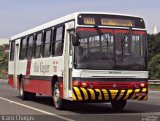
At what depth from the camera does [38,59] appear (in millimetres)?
19219

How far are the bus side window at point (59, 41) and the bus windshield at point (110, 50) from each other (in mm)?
1479

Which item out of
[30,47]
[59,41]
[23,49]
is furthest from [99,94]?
[23,49]

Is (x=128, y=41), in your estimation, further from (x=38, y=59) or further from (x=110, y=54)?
(x=38, y=59)

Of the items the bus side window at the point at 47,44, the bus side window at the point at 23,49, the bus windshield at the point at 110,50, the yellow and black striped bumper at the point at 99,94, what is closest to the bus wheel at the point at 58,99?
the yellow and black striped bumper at the point at 99,94

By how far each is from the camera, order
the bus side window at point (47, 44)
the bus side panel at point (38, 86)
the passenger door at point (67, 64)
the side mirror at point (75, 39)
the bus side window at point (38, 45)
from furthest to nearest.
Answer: the bus side window at point (38, 45)
the bus side window at point (47, 44)
the bus side panel at point (38, 86)
the passenger door at point (67, 64)
the side mirror at point (75, 39)

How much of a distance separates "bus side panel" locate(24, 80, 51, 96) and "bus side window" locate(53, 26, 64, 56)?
1326 millimetres

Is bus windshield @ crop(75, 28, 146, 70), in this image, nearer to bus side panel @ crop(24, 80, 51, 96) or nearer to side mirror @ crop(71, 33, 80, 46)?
side mirror @ crop(71, 33, 80, 46)

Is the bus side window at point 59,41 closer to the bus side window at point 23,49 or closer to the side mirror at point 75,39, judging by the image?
the side mirror at point 75,39

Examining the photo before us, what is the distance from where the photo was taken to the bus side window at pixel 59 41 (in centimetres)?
1620

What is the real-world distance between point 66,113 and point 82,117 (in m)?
1.21

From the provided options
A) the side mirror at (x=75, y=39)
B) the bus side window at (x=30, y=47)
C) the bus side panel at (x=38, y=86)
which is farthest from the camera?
the bus side window at (x=30, y=47)

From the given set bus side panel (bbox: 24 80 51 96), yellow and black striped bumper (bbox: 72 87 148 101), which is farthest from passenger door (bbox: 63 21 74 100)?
bus side panel (bbox: 24 80 51 96)

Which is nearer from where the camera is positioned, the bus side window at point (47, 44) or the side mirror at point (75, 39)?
the side mirror at point (75, 39)

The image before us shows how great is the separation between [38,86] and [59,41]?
3171 millimetres
